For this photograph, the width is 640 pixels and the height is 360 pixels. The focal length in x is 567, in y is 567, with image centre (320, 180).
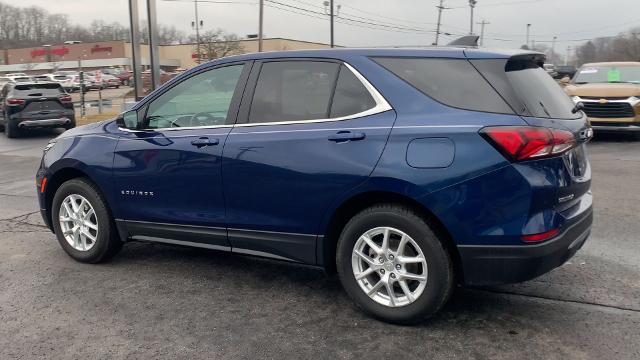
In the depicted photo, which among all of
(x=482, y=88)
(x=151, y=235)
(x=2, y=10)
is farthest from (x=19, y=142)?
(x=2, y=10)

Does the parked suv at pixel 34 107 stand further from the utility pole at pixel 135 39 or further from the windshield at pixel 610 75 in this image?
the windshield at pixel 610 75

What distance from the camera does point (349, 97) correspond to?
3.72m

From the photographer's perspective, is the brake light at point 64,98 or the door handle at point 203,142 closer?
the door handle at point 203,142

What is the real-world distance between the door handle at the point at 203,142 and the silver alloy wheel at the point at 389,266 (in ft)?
4.25

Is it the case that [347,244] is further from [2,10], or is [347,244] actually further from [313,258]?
[2,10]

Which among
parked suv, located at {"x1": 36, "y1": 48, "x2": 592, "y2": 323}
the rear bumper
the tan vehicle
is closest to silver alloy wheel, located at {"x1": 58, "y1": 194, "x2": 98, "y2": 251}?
parked suv, located at {"x1": 36, "y1": 48, "x2": 592, "y2": 323}

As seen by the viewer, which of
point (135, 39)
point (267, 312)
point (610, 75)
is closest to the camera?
point (267, 312)

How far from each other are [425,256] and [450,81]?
3.54 feet

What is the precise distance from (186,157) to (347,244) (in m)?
1.43

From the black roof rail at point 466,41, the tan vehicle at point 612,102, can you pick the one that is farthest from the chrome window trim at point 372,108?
the tan vehicle at point 612,102

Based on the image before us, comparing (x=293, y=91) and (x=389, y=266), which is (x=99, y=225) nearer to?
(x=293, y=91)

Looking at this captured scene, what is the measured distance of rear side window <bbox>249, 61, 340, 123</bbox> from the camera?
383cm

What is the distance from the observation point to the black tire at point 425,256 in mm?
3371

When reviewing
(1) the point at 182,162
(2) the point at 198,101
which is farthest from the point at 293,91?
(1) the point at 182,162
